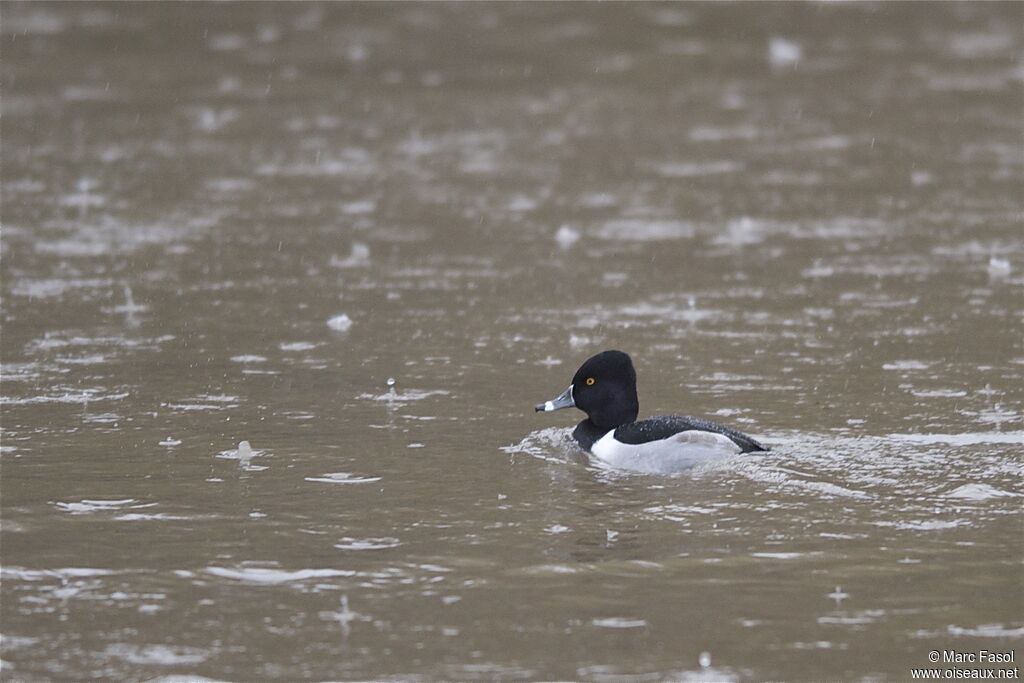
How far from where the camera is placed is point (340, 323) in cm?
1303

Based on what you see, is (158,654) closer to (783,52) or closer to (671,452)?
(671,452)

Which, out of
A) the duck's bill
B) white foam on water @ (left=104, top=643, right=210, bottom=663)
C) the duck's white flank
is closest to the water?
white foam on water @ (left=104, top=643, right=210, bottom=663)

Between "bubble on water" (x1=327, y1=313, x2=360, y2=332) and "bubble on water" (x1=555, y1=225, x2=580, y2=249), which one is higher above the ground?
"bubble on water" (x1=555, y1=225, x2=580, y2=249)

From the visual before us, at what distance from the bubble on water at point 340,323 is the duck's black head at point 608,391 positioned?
3232 mm

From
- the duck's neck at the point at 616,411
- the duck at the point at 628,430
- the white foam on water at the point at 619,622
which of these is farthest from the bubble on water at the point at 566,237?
the white foam on water at the point at 619,622

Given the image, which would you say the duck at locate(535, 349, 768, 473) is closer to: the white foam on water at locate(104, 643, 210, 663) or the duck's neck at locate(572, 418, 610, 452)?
the duck's neck at locate(572, 418, 610, 452)

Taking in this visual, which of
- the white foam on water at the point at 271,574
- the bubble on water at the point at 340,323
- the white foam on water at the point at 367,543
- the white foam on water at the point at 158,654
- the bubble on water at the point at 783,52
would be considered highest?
→ the bubble on water at the point at 783,52

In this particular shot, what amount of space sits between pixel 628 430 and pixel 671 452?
1.31 feet

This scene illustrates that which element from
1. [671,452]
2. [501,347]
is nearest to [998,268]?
[501,347]

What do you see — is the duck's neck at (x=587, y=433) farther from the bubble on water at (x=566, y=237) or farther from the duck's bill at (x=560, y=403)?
the bubble on water at (x=566, y=237)

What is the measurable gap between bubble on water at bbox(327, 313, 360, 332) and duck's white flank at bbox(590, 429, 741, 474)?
389 centimetres

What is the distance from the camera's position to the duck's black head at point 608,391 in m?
10.1

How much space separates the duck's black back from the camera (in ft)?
30.7

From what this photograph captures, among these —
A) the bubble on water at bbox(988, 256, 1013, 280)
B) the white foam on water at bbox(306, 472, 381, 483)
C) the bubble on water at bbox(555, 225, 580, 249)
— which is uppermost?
the bubble on water at bbox(555, 225, 580, 249)
